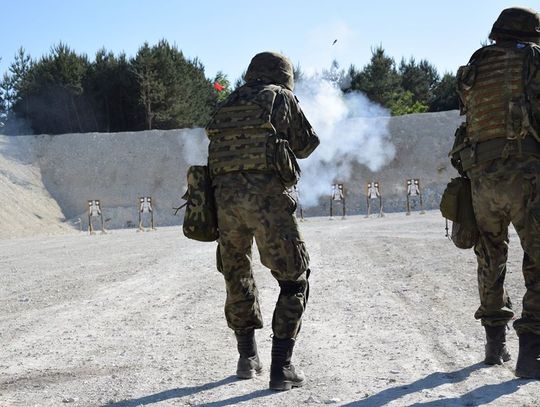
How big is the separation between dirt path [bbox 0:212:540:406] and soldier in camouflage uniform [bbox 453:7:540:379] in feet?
1.11

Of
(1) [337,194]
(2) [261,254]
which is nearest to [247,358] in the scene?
(2) [261,254]

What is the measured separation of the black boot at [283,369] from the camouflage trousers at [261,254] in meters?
0.06

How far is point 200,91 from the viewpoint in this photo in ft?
169

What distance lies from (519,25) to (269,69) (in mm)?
1582

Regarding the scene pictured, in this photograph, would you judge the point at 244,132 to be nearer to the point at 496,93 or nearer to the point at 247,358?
the point at 247,358

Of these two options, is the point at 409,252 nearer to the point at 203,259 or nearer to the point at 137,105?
the point at 203,259

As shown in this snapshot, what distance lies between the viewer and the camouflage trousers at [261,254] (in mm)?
4789

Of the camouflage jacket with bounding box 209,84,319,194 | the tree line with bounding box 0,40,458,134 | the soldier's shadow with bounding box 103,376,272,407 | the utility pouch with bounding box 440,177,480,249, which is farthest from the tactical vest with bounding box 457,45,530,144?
the tree line with bounding box 0,40,458,134

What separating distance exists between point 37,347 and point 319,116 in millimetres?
37108

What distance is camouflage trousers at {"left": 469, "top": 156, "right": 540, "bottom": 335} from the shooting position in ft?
15.2

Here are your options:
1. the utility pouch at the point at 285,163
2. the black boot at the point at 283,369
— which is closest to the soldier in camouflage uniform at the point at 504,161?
the utility pouch at the point at 285,163

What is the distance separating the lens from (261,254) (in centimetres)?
Answer: 488

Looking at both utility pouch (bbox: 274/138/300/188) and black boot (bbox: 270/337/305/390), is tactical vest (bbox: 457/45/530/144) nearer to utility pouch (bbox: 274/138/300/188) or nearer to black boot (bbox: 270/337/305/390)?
utility pouch (bbox: 274/138/300/188)

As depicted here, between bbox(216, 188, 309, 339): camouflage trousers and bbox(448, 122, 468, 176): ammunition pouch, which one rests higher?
bbox(448, 122, 468, 176): ammunition pouch
